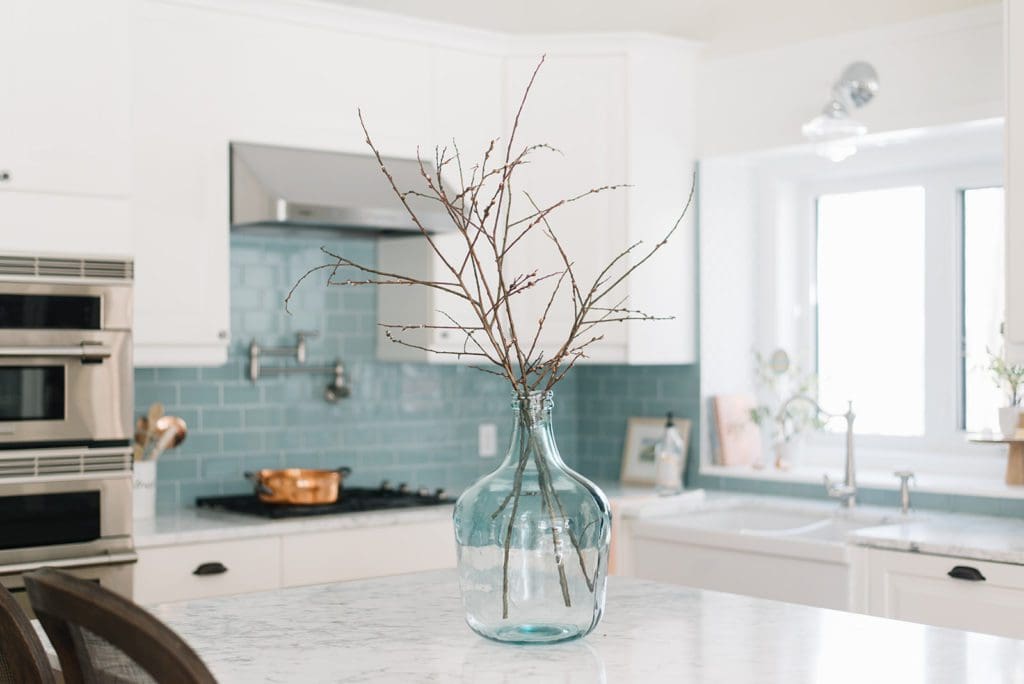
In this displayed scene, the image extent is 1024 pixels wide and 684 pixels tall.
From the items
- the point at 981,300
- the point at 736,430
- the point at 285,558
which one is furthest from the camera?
the point at 736,430

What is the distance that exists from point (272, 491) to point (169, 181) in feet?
3.25

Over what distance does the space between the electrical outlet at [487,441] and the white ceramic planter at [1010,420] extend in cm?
193

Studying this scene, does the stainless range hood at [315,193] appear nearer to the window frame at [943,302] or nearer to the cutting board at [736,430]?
the cutting board at [736,430]

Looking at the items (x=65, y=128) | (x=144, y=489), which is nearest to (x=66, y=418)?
(x=144, y=489)

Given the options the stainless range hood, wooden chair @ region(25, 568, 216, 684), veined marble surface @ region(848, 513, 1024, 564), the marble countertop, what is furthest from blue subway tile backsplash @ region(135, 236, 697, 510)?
wooden chair @ region(25, 568, 216, 684)

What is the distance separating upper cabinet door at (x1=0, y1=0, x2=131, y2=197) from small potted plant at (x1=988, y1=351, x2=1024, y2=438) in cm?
254

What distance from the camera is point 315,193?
3.79 meters

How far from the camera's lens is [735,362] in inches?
186

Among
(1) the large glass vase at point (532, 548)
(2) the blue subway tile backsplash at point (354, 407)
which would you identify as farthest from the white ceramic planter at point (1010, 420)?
(1) the large glass vase at point (532, 548)

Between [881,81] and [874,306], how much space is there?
0.86 metres

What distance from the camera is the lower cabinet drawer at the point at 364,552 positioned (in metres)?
3.64

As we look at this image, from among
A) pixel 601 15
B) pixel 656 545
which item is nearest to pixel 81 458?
pixel 656 545

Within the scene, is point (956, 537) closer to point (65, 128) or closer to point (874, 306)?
point (874, 306)

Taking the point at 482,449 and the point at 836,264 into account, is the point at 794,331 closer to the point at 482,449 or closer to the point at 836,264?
the point at 836,264
